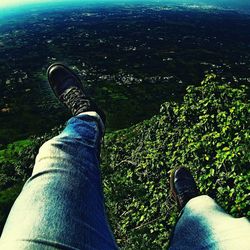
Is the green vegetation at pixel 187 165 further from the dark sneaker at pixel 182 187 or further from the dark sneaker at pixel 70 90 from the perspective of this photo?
the dark sneaker at pixel 70 90

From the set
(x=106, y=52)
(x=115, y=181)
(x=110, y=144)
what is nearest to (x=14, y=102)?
(x=106, y=52)

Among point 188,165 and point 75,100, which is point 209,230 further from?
point 188,165

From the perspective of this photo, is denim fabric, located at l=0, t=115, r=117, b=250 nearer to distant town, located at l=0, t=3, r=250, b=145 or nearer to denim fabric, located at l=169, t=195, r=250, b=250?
denim fabric, located at l=169, t=195, r=250, b=250

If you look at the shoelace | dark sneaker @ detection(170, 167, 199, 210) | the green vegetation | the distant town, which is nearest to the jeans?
the shoelace

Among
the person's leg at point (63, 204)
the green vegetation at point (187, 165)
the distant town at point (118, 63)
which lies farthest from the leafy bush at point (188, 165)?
the distant town at point (118, 63)

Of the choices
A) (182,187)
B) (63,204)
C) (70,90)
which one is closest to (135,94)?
(70,90)

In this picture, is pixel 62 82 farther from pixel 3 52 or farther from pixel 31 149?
pixel 3 52
